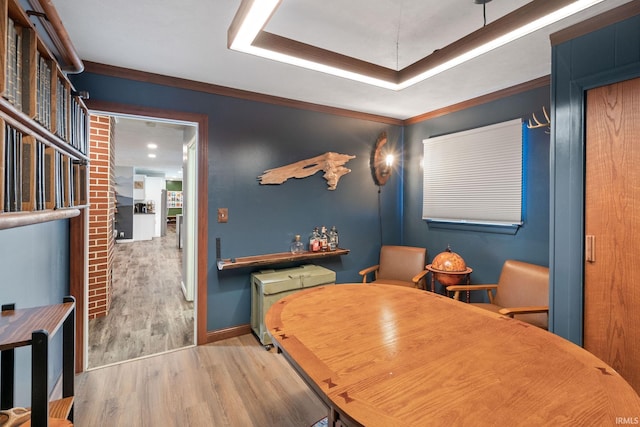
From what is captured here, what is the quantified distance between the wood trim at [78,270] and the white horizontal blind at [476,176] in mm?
3608

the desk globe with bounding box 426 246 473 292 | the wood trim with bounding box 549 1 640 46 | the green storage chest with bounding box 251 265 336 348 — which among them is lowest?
the green storage chest with bounding box 251 265 336 348

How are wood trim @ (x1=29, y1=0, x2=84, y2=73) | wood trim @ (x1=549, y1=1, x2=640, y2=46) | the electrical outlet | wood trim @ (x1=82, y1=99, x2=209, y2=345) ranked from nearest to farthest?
wood trim @ (x1=29, y1=0, x2=84, y2=73), wood trim @ (x1=549, y1=1, x2=640, y2=46), wood trim @ (x1=82, y1=99, x2=209, y2=345), the electrical outlet

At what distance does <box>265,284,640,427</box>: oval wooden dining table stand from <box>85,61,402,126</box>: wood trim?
2319 millimetres

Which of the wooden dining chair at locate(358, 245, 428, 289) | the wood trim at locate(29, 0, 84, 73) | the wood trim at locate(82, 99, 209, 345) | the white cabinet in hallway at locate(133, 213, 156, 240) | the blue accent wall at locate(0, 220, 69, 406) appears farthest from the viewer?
the white cabinet in hallway at locate(133, 213, 156, 240)

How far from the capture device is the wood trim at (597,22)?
1.78 m

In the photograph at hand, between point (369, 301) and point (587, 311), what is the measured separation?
144 centimetres

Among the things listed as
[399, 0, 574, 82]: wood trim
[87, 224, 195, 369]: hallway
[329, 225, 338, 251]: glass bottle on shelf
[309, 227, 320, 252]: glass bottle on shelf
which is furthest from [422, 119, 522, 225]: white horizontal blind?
[87, 224, 195, 369]: hallway

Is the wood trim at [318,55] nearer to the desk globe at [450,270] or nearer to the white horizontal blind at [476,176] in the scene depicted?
the white horizontal blind at [476,176]

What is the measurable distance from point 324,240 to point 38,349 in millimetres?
2805

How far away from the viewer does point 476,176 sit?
336cm

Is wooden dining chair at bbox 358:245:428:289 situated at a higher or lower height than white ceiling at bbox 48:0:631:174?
lower

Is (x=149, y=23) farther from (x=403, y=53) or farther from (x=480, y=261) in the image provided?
(x=480, y=261)

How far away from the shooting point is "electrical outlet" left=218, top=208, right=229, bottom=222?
10.1 ft

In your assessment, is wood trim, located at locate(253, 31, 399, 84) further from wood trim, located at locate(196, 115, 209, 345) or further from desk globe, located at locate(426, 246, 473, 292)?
desk globe, located at locate(426, 246, 473, 292)
